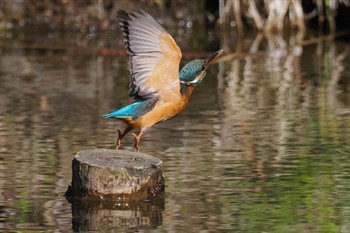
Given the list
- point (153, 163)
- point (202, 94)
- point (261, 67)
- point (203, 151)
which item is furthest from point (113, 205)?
point (261, 67)

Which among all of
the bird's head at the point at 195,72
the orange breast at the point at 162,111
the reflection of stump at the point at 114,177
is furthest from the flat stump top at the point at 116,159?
the bird's head at the point at 195,72

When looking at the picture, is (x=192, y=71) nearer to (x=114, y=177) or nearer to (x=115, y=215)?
(x=114, y=177)

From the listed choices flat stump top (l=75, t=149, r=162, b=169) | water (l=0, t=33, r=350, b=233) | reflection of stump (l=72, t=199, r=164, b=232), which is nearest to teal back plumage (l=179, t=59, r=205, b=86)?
flat stump top (l=75, t=149, r=162, b=169)

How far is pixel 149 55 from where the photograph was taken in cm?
726

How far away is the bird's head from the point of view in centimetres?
722

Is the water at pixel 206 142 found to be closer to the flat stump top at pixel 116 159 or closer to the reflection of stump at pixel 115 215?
the reflection of stump at pixel 115 215

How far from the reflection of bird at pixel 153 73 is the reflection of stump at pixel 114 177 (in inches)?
14.0

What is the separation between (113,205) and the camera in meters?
6.80

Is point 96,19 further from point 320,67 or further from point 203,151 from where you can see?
point 203,151

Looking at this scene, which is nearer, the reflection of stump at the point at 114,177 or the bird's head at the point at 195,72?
the reflection of stump at the point at 114,177

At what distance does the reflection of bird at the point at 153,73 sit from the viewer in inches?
282

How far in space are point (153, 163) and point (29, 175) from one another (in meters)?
1.13

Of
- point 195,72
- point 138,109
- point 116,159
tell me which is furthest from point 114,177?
point 195,72

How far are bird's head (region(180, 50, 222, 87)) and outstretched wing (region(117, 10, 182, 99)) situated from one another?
0.06m
